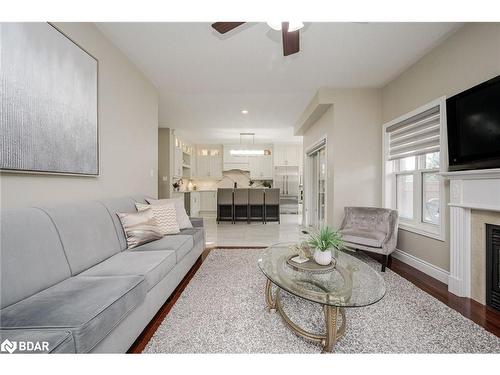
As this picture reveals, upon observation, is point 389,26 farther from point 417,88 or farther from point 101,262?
point 101,262

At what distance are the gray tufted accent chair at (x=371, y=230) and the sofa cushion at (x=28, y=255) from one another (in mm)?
2636

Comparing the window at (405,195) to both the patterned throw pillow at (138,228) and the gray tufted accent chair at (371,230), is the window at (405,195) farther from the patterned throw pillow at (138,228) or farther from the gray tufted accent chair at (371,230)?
the patterned throw pillow at (138,228)

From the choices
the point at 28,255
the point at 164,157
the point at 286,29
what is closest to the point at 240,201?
the point at 164,157

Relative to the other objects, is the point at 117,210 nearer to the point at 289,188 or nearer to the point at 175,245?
the point at 175,245

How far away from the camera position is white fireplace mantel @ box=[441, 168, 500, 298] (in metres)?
1.80

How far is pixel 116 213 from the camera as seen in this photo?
210 centimetres

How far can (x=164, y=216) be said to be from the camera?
2535 mm

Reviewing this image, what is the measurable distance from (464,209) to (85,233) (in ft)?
10.9

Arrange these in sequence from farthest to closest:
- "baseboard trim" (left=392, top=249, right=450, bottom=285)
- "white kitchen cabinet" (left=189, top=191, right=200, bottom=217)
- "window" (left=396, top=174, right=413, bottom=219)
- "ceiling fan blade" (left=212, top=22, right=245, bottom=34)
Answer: "white kitchen cabinet" (left=189, top=191, right=200, bottom=217) < "window" (left=396, top=174, right=413, bottom=219) < "baseboard trim" (left=392, top=249, right=450, bottom=285) < "ceiling fan blade" (left=212, top=22, right=245, bottom=34)

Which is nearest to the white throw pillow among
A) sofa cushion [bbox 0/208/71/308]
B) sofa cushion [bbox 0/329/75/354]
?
sofa cushion [bbox 0/208/71/308]

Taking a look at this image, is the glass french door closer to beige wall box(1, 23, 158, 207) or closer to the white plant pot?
the white plant pot

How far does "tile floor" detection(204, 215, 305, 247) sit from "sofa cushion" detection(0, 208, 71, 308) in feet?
8.43

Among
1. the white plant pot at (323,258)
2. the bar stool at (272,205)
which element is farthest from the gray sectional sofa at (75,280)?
the bar stool at (272,205)

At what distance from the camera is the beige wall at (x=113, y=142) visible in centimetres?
153
